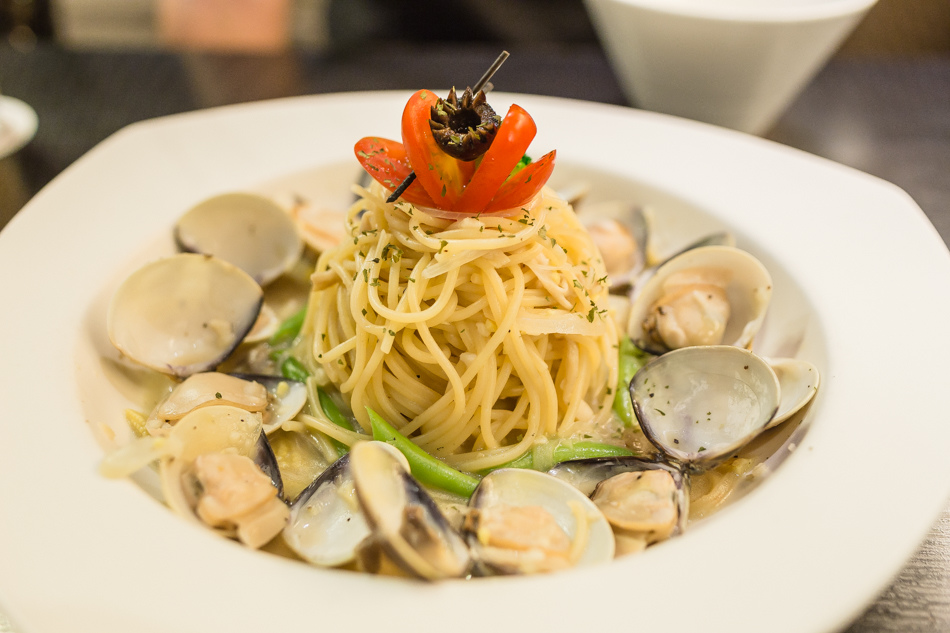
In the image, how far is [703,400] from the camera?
279 cm

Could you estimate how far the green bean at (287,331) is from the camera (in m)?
3.54

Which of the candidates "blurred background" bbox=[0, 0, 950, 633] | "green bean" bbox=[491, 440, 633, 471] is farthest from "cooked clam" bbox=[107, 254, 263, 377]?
"blurred background" bbox=[0, 0, 950, 633]

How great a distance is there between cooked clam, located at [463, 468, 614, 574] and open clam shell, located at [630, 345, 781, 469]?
1.87 ft

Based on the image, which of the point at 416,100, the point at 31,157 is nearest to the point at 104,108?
the point at 31,157

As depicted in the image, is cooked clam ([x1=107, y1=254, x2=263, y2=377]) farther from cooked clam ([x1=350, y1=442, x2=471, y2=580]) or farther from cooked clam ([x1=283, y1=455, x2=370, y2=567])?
cooked clam ([x1=350, y1=442, x2=471, y2=580])

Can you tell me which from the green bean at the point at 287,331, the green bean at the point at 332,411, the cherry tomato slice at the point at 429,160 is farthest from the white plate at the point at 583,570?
the cherry tomato slice at the point at 429,160

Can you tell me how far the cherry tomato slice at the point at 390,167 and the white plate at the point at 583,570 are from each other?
1.37 m

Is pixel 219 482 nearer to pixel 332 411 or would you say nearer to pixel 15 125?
pixel 332 411

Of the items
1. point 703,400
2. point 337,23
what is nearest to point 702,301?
point 703,400

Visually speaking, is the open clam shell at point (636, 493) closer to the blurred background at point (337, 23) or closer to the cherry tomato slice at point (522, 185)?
the cherry tomato slice at point (522, 185)

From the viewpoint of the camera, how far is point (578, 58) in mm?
6211

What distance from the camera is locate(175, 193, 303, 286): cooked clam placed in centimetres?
360

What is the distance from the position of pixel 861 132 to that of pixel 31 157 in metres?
6.15

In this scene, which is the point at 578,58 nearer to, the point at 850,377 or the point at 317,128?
the point at 317,128
